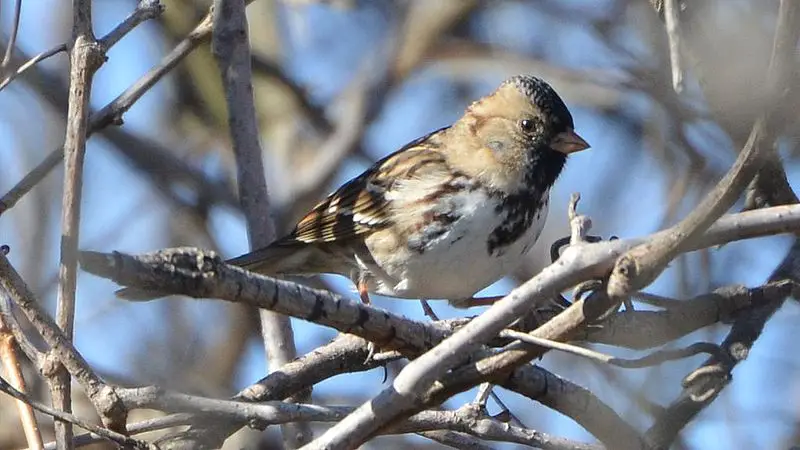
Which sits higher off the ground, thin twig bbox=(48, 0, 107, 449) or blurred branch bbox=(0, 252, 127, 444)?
thin twig bbox=(48, 0, 107, 449)

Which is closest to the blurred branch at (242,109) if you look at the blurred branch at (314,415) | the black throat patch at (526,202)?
the black throat patch at (526,202)

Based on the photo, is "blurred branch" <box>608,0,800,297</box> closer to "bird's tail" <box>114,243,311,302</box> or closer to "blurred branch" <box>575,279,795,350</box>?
"blurred branch" <box>575,279,795,350</box>

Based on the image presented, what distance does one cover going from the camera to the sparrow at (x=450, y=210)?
3.13 m

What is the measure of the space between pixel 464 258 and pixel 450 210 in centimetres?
15

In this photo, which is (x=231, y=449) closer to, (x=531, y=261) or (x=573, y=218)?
(x=531, y=261)

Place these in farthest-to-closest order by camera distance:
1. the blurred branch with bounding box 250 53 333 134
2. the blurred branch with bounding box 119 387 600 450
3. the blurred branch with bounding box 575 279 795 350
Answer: the blurred branch with bounding box 250 53 333 134, the blurred branch with bounding box 575 279 795 350, the blurred branch with bounding box 119 387 600 450

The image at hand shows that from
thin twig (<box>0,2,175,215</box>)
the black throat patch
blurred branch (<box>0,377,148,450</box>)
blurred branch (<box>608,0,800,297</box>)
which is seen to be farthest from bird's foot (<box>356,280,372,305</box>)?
blurred branch (<box>608,0,800,297</box>)

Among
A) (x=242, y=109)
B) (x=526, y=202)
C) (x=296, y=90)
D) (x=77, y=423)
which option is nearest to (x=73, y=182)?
(x=77, y=423)

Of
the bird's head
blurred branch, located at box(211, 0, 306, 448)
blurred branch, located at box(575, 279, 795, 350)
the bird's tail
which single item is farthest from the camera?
the bird's head

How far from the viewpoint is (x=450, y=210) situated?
10.4 ft

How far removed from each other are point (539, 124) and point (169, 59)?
1245mm

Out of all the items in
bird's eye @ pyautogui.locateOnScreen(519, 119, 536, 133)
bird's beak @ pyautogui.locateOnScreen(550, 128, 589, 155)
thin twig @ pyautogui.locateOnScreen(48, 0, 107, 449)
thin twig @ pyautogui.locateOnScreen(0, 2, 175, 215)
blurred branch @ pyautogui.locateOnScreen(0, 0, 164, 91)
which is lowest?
thin twig @ pyautogui.locateOnScreen(48, 0, 107, 449)

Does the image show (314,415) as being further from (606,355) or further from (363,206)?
(363,206)

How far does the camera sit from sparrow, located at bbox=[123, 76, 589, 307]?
313cm
